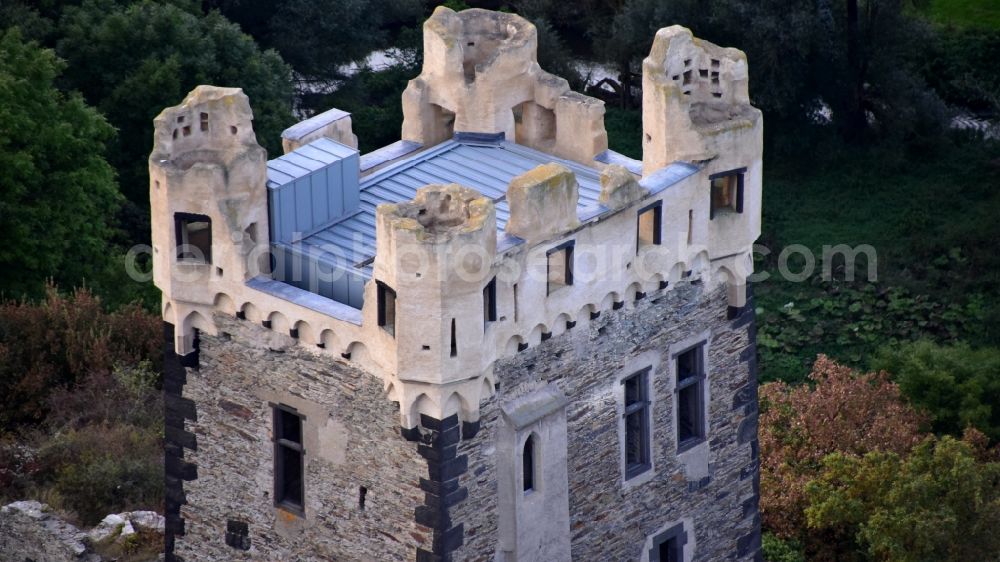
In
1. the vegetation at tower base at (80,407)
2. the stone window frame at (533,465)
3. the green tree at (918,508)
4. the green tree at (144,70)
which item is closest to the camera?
the stone window frame at (533,465)

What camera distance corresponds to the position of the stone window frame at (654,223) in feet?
113

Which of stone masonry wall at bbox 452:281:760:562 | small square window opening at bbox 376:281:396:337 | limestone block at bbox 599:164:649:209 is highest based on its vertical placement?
limestone block at bbox 599:164:649:209

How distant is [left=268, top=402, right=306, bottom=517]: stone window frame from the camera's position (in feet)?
110

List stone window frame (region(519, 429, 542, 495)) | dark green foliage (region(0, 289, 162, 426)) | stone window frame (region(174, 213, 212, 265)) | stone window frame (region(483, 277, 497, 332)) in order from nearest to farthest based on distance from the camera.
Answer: stone window frame (region(483, 277, 497, 332)) < stone window frame (region(174, 213, 212, 265)) < stone window frame (region(519, 429, 542, 495)) < dark green foliage (region(0, 289, 162, 426))

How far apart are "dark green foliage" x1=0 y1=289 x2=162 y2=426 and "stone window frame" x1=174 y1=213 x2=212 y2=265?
1437cm

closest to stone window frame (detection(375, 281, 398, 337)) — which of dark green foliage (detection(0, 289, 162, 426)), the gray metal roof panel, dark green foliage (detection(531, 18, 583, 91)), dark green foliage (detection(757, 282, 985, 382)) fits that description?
the gray metal roof panel

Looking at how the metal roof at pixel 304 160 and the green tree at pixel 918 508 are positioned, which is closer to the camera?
the metal roof at pixel 304 160

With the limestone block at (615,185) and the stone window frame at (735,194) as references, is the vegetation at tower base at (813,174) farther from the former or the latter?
the limestone block at (615,185)

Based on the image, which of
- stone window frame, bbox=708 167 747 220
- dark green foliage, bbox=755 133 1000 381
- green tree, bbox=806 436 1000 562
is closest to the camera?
stone window frame, bbox=708 167 747 220

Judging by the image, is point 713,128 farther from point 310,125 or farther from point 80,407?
point 80,407

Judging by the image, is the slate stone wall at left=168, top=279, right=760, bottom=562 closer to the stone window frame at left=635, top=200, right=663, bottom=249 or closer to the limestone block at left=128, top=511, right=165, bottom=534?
the stone window frame at left=635, top=200, right=663, bottom=249

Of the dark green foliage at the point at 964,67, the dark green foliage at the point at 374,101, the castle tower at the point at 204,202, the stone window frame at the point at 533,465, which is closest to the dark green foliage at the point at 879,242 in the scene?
the dark green foliage at the point at 964,67

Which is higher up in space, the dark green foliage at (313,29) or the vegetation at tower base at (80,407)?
the dark green foliage at (313,29)

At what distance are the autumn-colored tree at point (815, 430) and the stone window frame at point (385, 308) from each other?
16.1 metres
